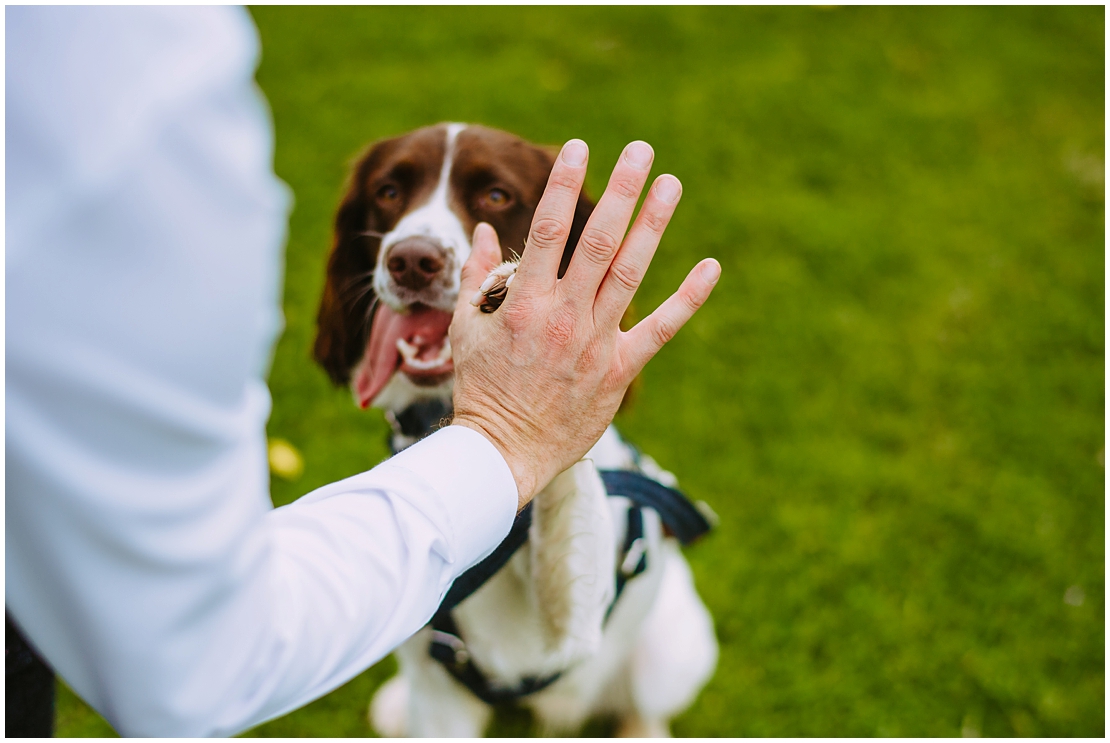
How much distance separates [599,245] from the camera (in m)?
1.10

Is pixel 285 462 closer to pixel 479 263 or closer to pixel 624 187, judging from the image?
pixel 479 263

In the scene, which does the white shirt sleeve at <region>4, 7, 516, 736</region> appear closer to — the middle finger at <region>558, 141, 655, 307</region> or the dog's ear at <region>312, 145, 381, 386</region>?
the middle finger at <region>558, 141, 655, 307</region>

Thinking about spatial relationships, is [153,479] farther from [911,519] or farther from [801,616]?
[911,519]

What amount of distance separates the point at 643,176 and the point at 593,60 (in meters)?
3.91

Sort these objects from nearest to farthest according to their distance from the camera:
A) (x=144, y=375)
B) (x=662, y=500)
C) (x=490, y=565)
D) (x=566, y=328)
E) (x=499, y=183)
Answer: (x=144, y=375) < (x=566, y=328) < (x=490, y=565) < (x=662, y=500) < (x=499, y=183)

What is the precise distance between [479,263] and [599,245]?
0.30 m

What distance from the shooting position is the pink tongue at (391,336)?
68.5 inches

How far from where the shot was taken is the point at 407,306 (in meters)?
1.70

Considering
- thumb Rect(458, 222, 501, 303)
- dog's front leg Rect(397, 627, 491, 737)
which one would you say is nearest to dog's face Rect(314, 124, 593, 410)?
thumb Rect(458, 222, 501, 303)

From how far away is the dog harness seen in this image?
63.0 inches

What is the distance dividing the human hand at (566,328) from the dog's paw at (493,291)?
54 mm

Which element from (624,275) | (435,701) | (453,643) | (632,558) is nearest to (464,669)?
(453,643)

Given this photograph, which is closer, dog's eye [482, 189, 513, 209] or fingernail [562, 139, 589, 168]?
fingernail [562, 139, 589, 168]

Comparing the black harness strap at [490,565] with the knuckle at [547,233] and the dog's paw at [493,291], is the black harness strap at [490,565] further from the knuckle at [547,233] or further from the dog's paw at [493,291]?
the knuckle at [547,233]
